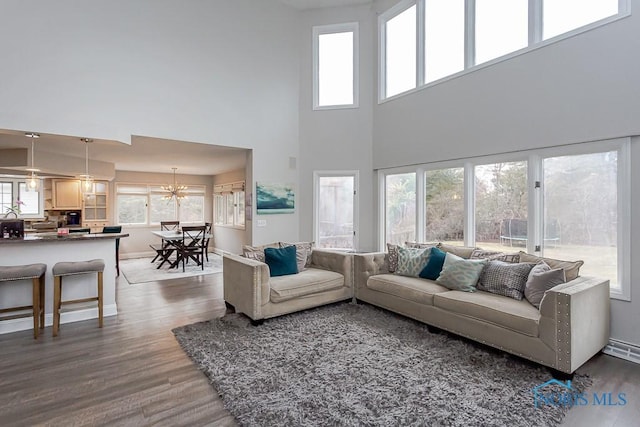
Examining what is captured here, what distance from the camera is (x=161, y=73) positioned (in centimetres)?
474

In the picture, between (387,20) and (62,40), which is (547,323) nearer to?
(387,20)

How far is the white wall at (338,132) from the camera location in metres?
5.85

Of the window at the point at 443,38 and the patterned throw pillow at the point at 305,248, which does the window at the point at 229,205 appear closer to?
the patterned throw pillow at the point at 305,248

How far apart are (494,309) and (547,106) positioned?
2.32m

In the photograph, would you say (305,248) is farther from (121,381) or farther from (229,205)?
(229,205)

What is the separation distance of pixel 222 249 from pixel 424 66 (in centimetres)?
708

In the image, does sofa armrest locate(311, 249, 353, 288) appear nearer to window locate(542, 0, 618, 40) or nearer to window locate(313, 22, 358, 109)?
window locate(313, 22, 358, 109)

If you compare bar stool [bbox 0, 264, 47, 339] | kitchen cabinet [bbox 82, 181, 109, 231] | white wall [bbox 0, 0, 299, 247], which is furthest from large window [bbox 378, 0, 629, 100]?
kitchen cabinet [bbox 82, 181, 109, 231]

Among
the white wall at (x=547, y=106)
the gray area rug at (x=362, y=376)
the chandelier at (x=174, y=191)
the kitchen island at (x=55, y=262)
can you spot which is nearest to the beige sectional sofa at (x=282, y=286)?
the gray area rug at (x=362, y=376)

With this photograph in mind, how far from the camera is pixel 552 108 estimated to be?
3.51 metres

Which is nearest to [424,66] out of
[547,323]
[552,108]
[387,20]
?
[387,20]

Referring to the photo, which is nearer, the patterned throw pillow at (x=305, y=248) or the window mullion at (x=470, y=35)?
the window mullion at (x=470, y=35)

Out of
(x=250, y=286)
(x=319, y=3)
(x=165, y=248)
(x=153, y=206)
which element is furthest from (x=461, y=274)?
(x=153, y=206)

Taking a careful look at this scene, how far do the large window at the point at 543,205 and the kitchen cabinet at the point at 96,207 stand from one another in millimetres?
7586
